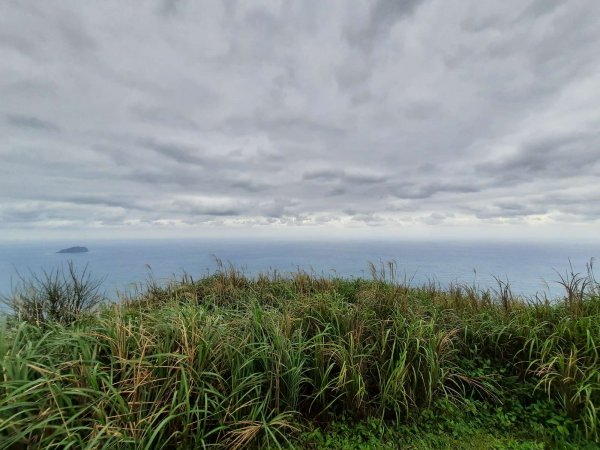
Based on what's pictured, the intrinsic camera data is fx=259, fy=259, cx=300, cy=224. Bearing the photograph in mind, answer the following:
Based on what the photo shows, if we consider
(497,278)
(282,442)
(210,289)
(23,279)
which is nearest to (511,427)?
(282,442)

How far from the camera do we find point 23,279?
4535mm

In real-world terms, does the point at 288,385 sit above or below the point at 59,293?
below

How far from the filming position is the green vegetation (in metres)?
1.94

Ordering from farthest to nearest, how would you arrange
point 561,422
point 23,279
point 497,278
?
point 497,278 < point 23,279 < point 561,422

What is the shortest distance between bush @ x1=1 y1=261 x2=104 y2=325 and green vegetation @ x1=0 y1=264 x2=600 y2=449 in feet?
6.09

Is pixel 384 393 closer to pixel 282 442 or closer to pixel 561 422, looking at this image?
pixel 282 442

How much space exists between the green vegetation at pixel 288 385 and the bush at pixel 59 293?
1857 millimetres

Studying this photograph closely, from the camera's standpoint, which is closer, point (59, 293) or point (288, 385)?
point (288, 385)

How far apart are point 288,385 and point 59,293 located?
5152 millimetres

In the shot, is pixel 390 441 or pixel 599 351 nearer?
pixel 390 441

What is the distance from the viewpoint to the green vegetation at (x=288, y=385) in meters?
1.94

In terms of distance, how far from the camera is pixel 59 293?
5047 millimetres

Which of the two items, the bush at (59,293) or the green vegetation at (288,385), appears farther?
the bush at (59,293)

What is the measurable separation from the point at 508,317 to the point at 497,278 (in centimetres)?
122
